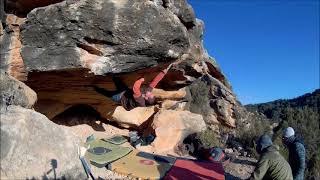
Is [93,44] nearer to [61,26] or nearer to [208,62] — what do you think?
[61,26]

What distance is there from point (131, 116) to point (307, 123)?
2266 cm

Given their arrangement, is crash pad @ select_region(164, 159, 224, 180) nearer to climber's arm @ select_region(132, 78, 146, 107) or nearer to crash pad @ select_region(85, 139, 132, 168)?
crash pad @ select_region(85, 139, 132, 168)

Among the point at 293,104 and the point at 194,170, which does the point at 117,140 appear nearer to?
the point at 194,170

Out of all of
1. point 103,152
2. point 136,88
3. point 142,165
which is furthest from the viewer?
point 136,88

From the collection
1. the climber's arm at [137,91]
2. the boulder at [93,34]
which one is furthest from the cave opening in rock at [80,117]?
the boulder at [93,34]

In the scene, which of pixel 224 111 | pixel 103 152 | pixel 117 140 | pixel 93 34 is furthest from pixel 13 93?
pixel 224 111

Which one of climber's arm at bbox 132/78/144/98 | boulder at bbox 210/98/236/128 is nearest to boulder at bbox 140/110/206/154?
climber's arm at bbox 132/78/144/98

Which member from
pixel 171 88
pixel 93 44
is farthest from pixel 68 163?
pixel 171 88

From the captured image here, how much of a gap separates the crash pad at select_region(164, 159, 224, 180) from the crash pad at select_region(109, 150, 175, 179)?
0.19 meters

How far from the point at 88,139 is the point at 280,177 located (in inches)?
239

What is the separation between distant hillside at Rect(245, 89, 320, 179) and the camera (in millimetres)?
13846

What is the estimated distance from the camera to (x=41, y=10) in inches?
351

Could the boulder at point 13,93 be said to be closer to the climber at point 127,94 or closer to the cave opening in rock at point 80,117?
the climber at point 127,94

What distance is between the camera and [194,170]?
9.48 metres
